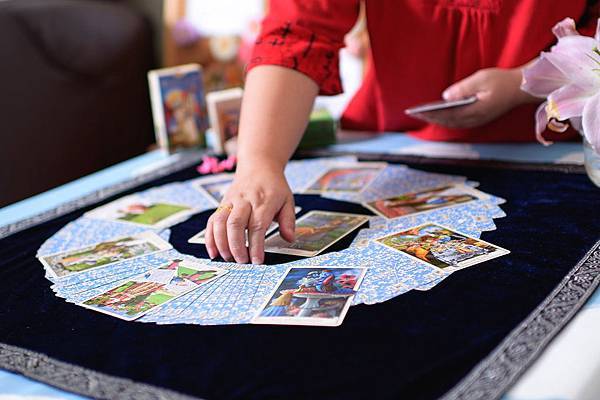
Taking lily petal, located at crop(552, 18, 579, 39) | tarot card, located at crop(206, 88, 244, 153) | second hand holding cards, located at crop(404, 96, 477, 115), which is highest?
lily petal, located at crop(552, 18, 579, 39)

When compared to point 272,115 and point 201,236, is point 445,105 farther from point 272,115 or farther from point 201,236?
point 201,236

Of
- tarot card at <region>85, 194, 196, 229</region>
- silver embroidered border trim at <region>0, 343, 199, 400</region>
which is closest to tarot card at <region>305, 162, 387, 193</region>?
tarot card at <region>85, 194, 196, 229</region>

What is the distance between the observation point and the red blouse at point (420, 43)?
116 cm

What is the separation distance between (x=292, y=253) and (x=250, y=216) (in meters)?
0.07

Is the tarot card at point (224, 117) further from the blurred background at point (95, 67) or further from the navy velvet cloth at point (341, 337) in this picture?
the navy velvet cloth at point (341, 337)

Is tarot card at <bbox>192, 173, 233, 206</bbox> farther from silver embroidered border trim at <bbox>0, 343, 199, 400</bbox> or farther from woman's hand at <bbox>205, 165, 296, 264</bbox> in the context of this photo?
silver embroidered border trim at <bbox>0, 343, 199, 400</bbox>

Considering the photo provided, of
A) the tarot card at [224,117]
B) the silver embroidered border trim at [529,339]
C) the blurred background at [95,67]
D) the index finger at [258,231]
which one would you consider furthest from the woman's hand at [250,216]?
the blurred background at [95,67]

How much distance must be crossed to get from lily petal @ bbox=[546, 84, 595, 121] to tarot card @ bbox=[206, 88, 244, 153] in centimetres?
70

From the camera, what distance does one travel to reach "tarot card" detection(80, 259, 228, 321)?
2.64 feet

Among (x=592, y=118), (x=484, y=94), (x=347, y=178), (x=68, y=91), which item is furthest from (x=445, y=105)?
(x=68, y=91)

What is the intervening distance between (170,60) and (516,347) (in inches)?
88.9

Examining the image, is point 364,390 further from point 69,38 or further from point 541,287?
point 69,38

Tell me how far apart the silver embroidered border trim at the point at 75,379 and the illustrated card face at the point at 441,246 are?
0.35 metres

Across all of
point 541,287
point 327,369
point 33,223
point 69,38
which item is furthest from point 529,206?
point 69,38
